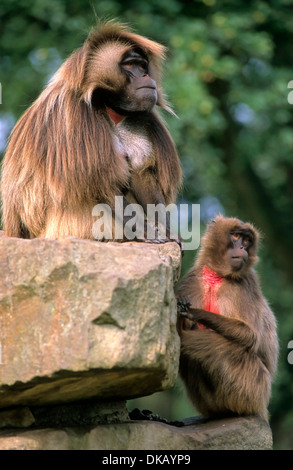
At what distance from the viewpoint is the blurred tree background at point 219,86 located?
11.0 meters

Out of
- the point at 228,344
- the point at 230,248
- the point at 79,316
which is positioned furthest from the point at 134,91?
the point at 79,316

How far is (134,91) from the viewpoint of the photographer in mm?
5820

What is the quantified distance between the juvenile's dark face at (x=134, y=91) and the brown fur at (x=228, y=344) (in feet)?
3.86

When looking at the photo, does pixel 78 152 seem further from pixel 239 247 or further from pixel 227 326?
pixel 227 326

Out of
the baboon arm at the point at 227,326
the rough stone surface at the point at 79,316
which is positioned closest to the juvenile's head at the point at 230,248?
the baboon arm at the point at 227,326

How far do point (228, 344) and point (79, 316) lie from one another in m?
1.75

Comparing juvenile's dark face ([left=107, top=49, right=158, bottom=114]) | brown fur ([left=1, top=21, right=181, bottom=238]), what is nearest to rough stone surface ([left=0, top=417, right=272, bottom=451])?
brown fur ([left=1, top=21, right=181, bottom=238])

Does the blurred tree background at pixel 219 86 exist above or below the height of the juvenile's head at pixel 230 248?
above

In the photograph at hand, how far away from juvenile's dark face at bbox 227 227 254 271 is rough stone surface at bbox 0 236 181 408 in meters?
1.53

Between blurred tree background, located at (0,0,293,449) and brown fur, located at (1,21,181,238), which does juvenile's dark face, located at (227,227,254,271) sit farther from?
blurred tree background, located at (0,0,293,449)

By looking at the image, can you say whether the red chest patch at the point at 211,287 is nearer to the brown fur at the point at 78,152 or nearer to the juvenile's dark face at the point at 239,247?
the juvenile's dark face at the point at 239,247

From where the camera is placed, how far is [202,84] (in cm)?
1178

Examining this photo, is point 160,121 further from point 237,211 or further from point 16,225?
point 237,211
